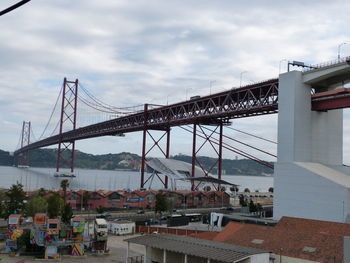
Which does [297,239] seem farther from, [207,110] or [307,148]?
[207,110]

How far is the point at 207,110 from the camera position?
189 ft

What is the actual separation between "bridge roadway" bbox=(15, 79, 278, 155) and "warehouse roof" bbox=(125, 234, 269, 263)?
2512 cm

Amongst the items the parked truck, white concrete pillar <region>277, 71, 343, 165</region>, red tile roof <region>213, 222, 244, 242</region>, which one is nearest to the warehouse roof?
red tile roof <region>213, 222, 244, 242</region>

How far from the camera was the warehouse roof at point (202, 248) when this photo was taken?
18.9m

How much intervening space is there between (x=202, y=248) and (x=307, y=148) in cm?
1914

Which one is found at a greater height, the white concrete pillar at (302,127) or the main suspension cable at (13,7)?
the white concrete pillar at (302,127)

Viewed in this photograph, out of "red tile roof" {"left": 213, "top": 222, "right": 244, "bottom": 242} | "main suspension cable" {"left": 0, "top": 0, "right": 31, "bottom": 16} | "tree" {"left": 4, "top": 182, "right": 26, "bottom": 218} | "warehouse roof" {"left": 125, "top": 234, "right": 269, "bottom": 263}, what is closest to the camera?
"main suspension cable" {"left": 0, "top": 0, "right": 31, "bottom": 16}

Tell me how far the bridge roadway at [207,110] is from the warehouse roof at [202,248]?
25.1m

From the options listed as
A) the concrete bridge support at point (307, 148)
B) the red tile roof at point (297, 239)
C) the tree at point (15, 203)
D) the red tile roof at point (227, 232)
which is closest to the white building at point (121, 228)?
the tree at point (15, 203)

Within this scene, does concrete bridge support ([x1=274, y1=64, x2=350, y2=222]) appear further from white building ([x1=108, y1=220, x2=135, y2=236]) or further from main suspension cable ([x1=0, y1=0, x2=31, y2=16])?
main suspension cable ([x1=0, y1=0, x2=31, y2=16])

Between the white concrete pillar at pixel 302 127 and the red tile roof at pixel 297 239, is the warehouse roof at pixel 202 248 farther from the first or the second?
the white concrete pillar at pixel 302 127

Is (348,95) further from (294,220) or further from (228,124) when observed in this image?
(228,124)

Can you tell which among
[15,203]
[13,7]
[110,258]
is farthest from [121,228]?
[13,7]

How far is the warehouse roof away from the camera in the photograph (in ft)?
61.9
